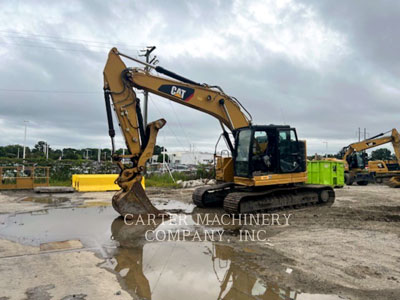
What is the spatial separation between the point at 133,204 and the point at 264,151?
412 centimetres

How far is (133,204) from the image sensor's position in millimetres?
8680

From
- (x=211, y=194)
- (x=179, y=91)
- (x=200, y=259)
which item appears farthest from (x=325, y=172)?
(x=200, y=259)

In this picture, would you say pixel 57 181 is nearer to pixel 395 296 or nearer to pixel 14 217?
pixel 14 217

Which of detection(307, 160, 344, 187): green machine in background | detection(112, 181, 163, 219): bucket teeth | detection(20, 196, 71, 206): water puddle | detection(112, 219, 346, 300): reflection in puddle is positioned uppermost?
detection(307, 160, 344, 187): green machine in background

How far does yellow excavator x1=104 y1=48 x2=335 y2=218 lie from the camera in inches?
345

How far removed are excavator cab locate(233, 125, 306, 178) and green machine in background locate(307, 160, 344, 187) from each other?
8259mm

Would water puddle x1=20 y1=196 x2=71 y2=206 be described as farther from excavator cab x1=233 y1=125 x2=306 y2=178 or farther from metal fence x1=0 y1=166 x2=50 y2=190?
excavator cab x1=233 y1=125 x2=306 y2=178

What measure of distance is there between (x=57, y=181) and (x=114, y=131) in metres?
12.3

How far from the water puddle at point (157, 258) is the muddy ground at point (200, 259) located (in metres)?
0.01

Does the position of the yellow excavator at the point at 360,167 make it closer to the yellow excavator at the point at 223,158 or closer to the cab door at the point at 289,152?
the yellow excavator at the point at 223,158

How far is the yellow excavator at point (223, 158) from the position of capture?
8.77 metres

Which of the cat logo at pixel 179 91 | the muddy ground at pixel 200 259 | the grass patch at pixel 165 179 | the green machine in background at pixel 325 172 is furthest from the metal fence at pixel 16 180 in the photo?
the green machine in background at pixel 325 172

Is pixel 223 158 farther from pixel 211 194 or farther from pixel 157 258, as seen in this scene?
pixel 157 258

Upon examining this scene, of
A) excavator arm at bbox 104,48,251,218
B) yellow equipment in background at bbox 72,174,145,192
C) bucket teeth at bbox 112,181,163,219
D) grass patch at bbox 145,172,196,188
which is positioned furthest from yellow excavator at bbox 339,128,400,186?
bucket teeth at bbox 112,181,163,219
